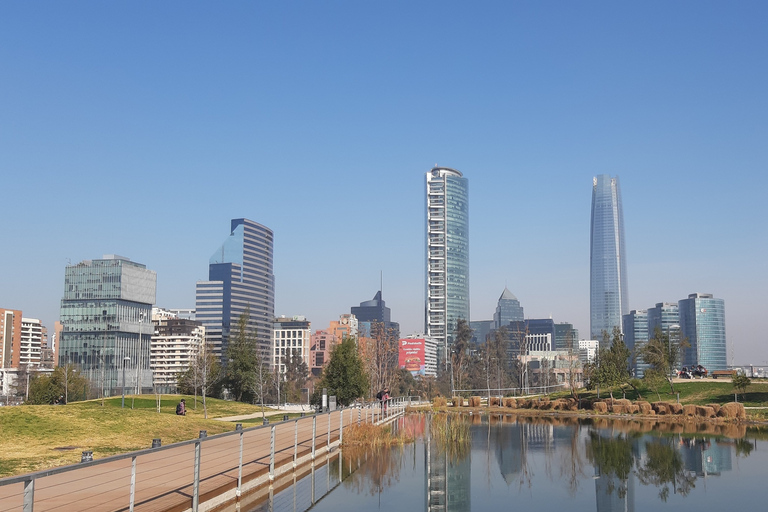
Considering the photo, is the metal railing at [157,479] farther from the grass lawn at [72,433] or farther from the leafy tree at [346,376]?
the leafy tree at [346,376]

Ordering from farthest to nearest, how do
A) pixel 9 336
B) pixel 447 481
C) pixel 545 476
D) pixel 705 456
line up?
pixel 9 336 < pixel 705 456 < pixel 545 476 < pixel 447 481

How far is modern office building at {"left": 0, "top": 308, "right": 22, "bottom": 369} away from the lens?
191m

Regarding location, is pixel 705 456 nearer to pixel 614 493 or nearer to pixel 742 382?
pixel 614 493

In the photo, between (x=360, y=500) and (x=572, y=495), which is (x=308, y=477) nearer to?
(x=360, y=500)

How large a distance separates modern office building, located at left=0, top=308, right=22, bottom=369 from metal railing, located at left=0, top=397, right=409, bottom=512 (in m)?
199

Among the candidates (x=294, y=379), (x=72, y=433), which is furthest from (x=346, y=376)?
(x=294, y=379)

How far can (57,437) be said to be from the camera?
20125mm

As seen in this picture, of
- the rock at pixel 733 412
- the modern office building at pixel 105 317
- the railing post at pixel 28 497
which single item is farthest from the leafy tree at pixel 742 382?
the modern office building at pixel 105 317

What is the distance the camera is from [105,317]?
173250 mm

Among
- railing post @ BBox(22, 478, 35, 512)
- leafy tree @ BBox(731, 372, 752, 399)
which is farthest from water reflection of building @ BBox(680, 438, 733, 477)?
leafy tree @ BBox(731, 372, 752, 399)

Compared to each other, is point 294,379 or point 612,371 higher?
point 612,371

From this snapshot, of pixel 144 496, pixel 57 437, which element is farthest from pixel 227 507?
pixel 57 437

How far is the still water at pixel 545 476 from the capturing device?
12.5 m

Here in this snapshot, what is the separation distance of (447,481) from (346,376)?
102ft
